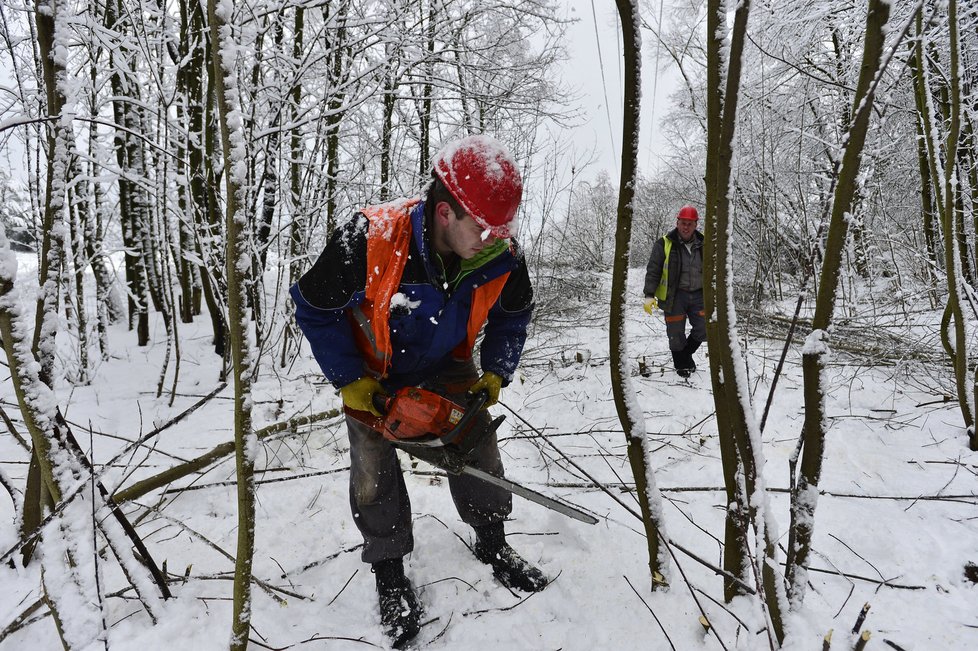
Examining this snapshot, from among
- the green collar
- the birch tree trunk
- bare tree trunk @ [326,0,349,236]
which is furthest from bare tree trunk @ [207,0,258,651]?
bare tree trunk @ [326,0,349,236]

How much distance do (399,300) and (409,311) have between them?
0.21 feet

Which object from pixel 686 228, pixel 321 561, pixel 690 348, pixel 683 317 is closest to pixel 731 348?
pixel 321 561

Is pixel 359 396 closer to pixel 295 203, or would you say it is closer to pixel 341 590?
pixel 341 590

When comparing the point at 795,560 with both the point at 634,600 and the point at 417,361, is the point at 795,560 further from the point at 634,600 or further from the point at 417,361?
the point at 417,361

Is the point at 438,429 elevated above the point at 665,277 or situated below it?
below

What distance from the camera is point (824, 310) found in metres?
1.18

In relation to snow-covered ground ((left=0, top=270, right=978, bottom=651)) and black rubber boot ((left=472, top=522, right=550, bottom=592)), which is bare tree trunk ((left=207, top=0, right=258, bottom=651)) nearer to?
snow-covered ground ((left=0, top=270, right=978, bottom=651))

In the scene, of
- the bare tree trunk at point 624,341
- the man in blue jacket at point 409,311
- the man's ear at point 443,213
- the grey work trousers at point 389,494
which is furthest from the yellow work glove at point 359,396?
the bare tree trunk at point 624,341

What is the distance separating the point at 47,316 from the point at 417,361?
1175 mm

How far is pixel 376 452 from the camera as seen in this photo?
1904mm

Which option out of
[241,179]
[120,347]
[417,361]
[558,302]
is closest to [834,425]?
[417,361]

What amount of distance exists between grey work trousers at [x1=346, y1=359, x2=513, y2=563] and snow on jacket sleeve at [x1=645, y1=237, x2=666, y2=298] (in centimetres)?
355

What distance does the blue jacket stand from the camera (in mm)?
1758

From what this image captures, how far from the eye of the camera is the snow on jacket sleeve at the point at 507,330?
6.83 feet
